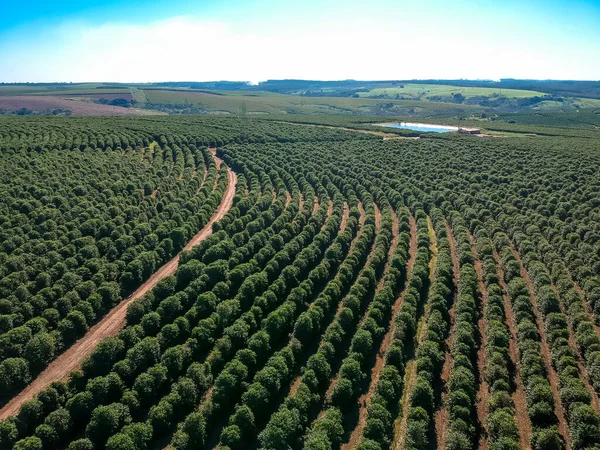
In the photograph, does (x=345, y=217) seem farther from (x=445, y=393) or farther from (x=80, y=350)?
(x=80, y=350)

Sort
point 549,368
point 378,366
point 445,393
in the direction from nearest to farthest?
point 445,393 < point 549,368 < point 378,366

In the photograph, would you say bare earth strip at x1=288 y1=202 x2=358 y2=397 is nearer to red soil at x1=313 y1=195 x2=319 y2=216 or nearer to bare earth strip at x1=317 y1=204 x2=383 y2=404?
bare earth strip at x1=317 y1=204 x2=383 y2=404

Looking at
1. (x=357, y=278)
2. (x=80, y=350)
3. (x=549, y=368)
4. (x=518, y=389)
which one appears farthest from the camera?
(x=357, y=278)

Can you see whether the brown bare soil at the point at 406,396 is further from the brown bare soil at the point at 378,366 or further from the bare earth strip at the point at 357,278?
the bare earth strip at the point at 357,278

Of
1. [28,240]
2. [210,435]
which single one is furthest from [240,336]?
[28,240]

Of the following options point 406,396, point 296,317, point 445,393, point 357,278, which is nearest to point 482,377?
point 445,393

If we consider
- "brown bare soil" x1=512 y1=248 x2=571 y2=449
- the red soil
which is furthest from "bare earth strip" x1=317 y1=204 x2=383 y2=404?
"brown bare soil" x1=512 y1=248 x2=571 y2=449

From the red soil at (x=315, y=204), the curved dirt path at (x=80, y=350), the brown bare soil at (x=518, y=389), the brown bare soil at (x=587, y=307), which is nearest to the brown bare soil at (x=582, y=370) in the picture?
the brown bare soil at (x=587, y=307)

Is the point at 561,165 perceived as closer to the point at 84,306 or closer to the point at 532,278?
the point at 532,278
